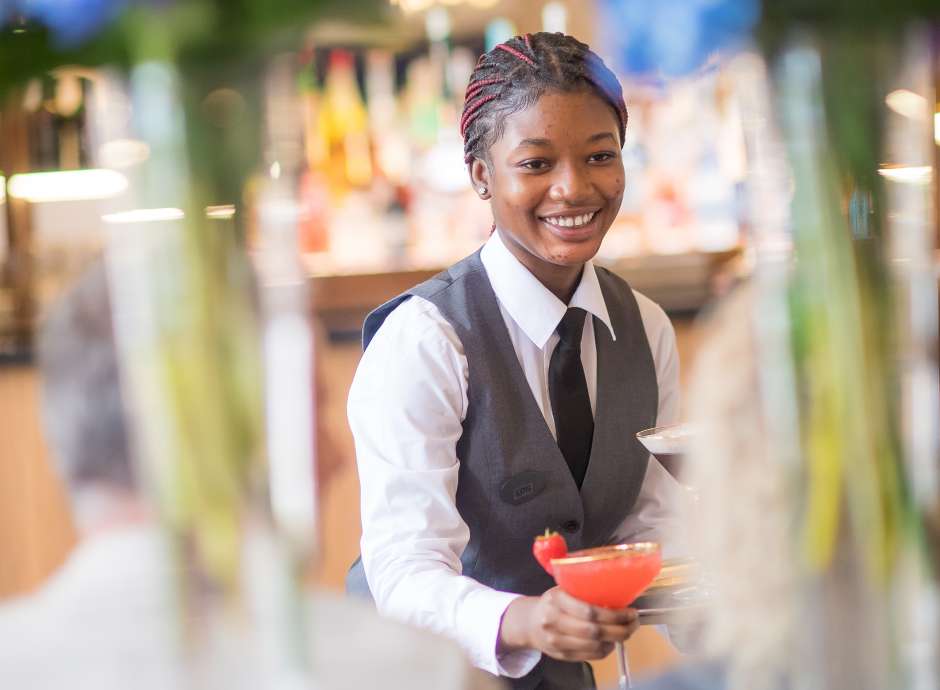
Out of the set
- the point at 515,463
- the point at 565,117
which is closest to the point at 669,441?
the point at 515,463

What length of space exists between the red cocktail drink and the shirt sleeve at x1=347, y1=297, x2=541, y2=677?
11cm

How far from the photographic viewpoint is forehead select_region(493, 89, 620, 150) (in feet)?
4.91

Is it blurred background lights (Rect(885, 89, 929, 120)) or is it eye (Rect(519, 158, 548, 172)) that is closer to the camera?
blurred background lights (Rect(885, 89, 929, 120))

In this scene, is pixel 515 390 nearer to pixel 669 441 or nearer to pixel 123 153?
pixel 669 441

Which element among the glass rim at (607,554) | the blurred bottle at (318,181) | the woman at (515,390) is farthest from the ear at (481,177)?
the blurred bottle at (318,181)

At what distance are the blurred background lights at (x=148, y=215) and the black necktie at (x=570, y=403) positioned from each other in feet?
3.18

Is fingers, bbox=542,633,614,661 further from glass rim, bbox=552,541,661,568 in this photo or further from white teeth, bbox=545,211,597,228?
white teeth, bbox=545,211,597,228

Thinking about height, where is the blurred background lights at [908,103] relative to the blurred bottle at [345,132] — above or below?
below

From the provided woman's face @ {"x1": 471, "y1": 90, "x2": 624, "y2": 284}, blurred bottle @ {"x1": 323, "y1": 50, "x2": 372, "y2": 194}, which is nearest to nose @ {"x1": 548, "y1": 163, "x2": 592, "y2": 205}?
woman's face @ {"x1": 471, "y1": 90, "x2": 624, "y2": 284}

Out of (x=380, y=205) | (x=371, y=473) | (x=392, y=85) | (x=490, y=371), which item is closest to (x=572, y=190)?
(x=490, y=371)

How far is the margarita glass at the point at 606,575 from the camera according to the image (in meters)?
1.18

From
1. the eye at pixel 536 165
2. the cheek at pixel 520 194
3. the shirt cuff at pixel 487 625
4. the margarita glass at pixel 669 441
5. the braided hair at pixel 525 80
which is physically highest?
the braided hair at pixel 525 80

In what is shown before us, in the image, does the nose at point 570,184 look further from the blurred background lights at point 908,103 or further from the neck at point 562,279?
the blurred background lights at point 908,103

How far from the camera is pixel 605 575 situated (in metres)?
1.18
